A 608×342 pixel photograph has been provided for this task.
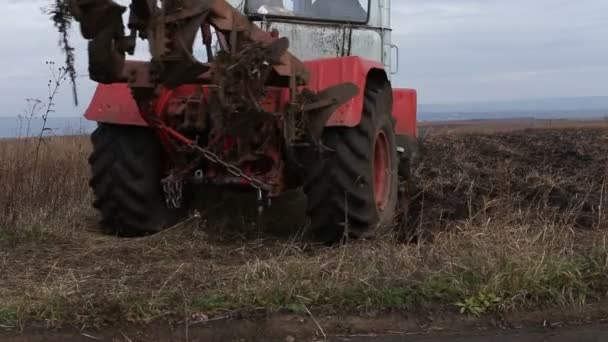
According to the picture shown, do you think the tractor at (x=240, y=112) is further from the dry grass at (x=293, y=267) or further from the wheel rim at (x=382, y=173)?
the dry grass at (x=293, y=267)

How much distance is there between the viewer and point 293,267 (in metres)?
4.83

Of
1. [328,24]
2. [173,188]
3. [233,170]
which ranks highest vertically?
[328,24]

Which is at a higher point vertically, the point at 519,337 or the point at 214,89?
Answer: the point at 214,89

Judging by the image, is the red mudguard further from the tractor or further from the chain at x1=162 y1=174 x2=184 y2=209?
the chain at x1=162 y1=174 x2=184 y2=209

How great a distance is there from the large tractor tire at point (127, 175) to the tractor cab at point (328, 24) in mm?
1331

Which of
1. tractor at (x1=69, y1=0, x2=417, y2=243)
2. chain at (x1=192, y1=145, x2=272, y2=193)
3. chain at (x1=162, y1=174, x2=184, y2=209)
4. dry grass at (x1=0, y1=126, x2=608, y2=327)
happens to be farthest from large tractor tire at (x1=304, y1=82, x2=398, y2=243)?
chain at (x1=162, y1=174, x2=184, y2=209)

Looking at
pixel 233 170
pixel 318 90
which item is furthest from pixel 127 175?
pixel 318 90

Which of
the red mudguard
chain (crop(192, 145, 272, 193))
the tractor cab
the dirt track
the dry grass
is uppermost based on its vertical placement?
the tractor cab

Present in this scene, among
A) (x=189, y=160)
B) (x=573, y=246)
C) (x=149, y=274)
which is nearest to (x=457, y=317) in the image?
(x=573, y=246)

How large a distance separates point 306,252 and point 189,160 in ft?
3.54

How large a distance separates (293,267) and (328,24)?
2.64m

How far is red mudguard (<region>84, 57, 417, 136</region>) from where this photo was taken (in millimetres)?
5707

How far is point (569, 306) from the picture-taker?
4.66 m

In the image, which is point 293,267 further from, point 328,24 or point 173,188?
point 328,24
